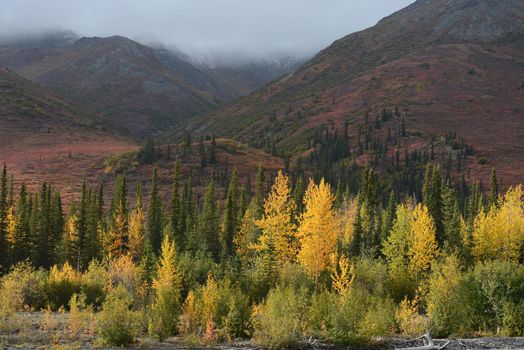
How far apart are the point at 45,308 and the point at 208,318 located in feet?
57.5

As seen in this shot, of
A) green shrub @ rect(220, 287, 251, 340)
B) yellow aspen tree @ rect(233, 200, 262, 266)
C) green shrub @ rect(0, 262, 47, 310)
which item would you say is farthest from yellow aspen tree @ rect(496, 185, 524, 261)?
green shrub @ rect(0, 262, 47, 310)

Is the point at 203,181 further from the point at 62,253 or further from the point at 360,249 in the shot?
the point at 360,249

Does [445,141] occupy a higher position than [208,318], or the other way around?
[445,141]

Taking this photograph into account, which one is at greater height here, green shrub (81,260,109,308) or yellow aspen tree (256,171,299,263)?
yellow aspen tree (256,171,299,263)

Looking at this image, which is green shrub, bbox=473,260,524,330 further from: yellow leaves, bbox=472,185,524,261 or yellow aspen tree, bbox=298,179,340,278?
yellow leaves, bbox=472,185,524,261

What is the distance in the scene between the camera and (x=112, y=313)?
80.5ft

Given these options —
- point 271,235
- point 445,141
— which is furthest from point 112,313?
point 445,141

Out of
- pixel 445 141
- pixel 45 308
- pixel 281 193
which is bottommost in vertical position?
pixel 45 308

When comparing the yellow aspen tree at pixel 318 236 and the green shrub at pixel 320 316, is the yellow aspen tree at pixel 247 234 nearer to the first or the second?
the yellow aspen tree at pixel 318 236

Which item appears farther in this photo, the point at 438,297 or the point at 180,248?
the point at 180,248

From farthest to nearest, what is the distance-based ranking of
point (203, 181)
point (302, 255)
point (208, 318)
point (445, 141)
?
point (445, 141) → point (203, 181) → point (302, 255) → point (208, 318)

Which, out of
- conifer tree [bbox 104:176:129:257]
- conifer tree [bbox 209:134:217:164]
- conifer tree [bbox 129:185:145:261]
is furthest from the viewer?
conifer tree [bbox 209:134:217:164]

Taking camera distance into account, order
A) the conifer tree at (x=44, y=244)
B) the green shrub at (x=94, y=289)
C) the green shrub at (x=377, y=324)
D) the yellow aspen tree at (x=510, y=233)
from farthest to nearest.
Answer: the conifer tree at (x=44, y=244) → the yellow aspen tree at (x=510, y=233) → the green shrub at (x=94, y=289) → the green shrub at (x=377, y=324)

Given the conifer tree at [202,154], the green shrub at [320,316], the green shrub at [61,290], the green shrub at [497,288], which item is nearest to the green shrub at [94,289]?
the green shrub at [61,290]
